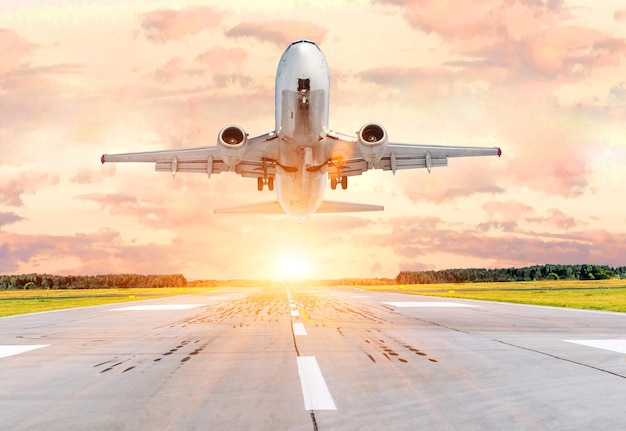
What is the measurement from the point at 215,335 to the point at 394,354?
18.5 ft

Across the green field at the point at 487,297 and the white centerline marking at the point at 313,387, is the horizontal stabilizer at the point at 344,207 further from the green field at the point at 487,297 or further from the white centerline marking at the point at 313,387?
the white centerline marking at the point at 313,387

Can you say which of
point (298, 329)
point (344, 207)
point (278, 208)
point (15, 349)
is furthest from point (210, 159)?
point (15, 349)

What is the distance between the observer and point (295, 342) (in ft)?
43.1

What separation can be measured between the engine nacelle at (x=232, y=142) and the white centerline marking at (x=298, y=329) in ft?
28.7

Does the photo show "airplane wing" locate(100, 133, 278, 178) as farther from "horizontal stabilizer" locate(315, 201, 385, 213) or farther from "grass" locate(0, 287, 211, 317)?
"grass" locate(0, 287, 211, 317)

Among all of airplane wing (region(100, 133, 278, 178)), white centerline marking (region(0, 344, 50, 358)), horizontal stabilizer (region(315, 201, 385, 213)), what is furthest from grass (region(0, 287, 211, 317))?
white centerline marking (region(0, 344, 50, 358))

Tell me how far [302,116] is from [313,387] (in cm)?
1770

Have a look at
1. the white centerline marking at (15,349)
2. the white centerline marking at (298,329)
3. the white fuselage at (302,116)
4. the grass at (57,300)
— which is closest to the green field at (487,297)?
the grass at (57,300)

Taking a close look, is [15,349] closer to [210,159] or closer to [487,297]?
[210,159]

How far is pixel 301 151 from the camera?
26125 millimetres

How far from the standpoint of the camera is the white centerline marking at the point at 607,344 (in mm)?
11756

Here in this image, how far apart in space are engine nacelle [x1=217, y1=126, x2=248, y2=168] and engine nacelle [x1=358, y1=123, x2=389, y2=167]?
4.80 metres

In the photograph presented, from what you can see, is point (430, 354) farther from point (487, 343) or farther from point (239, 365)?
point (239, 365)

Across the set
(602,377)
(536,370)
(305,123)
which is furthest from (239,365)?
(305,123)
